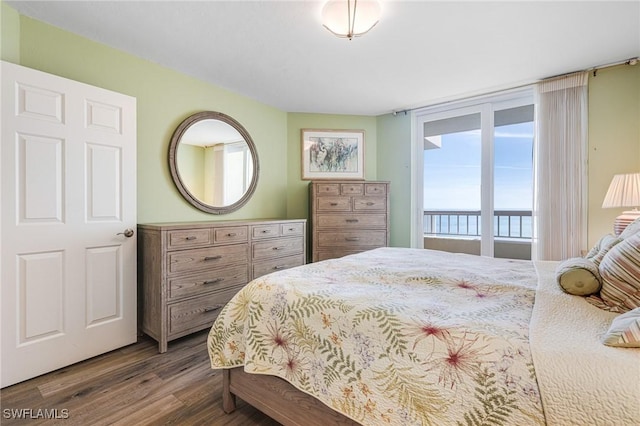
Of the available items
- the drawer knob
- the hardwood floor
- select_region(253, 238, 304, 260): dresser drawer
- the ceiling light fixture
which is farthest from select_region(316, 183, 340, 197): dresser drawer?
the hardwood floor

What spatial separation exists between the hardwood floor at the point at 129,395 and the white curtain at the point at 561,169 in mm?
3128

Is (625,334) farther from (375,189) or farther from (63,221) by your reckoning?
(375,189)

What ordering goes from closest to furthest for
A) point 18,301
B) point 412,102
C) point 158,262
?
point 18,301, point 158,262, point 412,102

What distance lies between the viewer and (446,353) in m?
0.87

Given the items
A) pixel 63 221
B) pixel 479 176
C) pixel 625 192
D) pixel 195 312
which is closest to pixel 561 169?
pixel 625 192

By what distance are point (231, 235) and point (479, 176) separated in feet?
9.75

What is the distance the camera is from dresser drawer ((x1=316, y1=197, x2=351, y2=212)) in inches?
140

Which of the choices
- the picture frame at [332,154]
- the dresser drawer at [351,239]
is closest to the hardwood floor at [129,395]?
the dresser drawer at [351,239]

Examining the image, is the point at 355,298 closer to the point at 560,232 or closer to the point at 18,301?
the point at 18,301

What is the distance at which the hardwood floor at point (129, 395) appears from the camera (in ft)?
4.90

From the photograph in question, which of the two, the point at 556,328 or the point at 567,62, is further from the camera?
the point at 567,62

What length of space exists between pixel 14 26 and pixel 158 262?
6.01 feet

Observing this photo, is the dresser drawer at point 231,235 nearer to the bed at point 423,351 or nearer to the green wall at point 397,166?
the bed at point 423,351

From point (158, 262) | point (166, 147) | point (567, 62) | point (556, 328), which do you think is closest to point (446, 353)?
point (556, 328)
